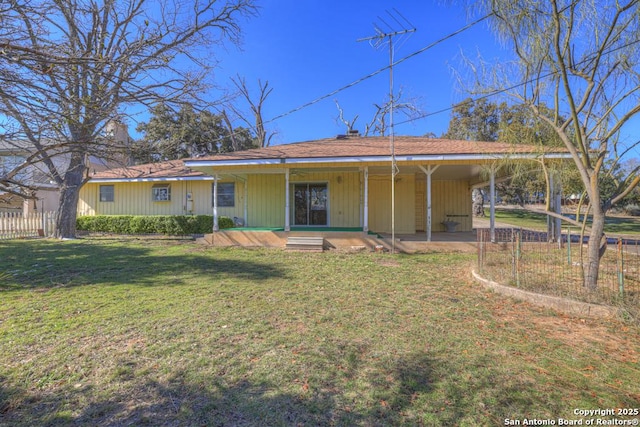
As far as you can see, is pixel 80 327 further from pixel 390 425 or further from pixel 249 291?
pixel 390 425

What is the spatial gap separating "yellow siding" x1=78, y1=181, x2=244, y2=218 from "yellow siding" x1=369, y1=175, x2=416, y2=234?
5.94 metres

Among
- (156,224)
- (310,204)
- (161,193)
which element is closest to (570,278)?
(310,204)

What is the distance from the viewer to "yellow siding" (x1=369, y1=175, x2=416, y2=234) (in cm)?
1296

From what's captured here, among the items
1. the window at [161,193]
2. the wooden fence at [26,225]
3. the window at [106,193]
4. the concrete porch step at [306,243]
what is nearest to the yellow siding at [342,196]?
the concrete porch step at [306,243]

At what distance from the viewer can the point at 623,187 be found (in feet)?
16.9

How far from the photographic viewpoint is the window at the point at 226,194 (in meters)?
14.3

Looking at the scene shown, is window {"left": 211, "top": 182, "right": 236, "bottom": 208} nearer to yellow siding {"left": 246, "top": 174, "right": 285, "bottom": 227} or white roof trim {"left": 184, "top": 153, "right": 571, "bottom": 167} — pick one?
yellow siding {"left": 246, "top": 174, "right": 285, "bottom": 227}

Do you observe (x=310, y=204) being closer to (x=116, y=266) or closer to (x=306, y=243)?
(x=306, y=243)

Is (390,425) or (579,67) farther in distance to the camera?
(579,67)

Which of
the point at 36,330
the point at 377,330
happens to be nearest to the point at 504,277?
the point at 377,330

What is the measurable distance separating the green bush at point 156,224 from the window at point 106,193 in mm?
1511

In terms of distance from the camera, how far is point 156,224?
1360 cm

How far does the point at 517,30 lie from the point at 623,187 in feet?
10.1

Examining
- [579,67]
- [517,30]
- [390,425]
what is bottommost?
[390,425]
